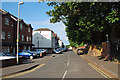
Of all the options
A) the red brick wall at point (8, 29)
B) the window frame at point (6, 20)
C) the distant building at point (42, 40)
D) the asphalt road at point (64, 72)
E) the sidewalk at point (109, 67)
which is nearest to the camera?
the asphalt road at point (64, 72)

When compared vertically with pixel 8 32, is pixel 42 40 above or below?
below

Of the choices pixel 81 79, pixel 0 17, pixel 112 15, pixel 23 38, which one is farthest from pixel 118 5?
pixel 23 38

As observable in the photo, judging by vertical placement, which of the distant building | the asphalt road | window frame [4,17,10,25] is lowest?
the asphalt road

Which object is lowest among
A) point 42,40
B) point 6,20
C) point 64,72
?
point 64,72

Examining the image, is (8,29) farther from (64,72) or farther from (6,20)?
(64,72)

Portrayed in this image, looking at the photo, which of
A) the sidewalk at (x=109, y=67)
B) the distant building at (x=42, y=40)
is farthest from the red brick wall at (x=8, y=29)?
the distant building at (x=42, y=40)

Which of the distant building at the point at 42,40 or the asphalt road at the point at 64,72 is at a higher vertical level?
the distant building at the point at 42,40

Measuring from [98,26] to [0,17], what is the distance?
1901 centimetres

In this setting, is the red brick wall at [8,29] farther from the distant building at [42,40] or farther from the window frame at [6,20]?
the distant building at [42,40]

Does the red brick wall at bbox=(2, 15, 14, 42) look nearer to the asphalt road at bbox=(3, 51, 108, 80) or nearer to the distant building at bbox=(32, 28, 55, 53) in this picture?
the asphalt road at bbox=(3, 51, 108, 80)

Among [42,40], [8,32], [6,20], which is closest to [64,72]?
[8,32]

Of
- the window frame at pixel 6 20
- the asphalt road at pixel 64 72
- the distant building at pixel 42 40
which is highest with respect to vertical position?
the window frame at pixel 6 20

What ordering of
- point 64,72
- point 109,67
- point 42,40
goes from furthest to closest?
point 42,40 → point 109,67 → point 64,72

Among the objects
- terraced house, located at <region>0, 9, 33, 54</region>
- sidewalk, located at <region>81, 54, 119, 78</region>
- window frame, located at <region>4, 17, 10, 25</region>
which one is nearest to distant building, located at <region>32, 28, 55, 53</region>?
terraced house, located at <region>0, 9, 33, 54</region>
